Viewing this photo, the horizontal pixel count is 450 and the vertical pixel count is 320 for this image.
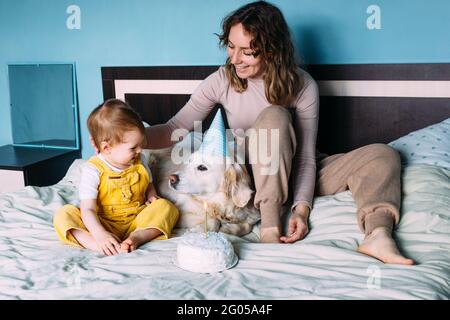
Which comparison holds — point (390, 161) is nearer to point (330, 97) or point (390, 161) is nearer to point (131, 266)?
point (330, 97)

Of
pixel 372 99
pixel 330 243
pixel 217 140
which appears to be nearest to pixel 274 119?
pixel 217 140

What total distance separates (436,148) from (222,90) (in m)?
0.85

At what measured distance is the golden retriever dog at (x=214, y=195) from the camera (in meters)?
1.59

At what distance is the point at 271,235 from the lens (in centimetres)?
153

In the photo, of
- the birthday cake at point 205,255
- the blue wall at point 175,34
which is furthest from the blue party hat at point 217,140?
the blue wall at point 175,34

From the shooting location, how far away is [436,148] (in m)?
1.82

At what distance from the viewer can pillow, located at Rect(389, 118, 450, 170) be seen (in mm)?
1781

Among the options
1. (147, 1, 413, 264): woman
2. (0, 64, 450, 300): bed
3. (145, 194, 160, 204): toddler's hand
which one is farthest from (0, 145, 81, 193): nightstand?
(145, 194, 160, 204): toddler's hand

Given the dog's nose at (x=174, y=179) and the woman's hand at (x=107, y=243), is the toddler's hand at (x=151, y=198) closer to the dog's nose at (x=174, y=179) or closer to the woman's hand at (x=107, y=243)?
the dog's nose at (x=174, y=179)

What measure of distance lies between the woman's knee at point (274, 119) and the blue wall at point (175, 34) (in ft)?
2.43

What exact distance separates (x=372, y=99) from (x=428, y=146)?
1.40 ft

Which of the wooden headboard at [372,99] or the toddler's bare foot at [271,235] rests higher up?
the wooden headboard at [372,99]

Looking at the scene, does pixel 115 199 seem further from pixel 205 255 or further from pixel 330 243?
pixel 330 243
